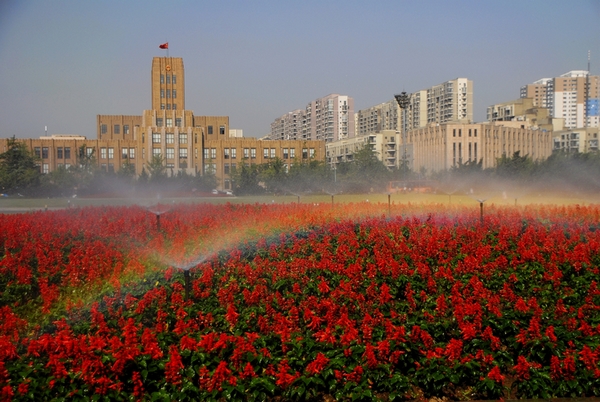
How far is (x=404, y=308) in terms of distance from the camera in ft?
25.1

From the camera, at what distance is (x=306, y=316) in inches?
269

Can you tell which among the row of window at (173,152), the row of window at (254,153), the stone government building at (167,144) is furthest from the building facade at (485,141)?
the stone government building at (167,144)

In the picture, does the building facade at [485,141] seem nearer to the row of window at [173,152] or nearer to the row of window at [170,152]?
the row of window at [173,152]

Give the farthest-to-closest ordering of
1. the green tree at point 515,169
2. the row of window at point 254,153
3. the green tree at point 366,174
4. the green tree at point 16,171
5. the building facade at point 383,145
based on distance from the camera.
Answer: the building facade at point 383,145
the row of window at point 254,153
the green tree at point 366,174
the green tree at point 515,169
the green tree at point 16,171

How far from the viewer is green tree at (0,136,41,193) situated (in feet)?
109

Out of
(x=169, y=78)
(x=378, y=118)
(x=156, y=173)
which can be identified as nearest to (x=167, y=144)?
(x=169, y=78)

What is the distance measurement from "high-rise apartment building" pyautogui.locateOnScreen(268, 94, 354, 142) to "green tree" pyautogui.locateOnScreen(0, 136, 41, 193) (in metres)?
98.8

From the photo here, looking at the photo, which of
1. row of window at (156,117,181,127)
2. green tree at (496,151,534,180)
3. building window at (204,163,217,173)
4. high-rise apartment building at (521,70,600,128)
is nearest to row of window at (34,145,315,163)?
row of window at (156,117,181,127)

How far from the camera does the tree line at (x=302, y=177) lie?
35469 millimetres

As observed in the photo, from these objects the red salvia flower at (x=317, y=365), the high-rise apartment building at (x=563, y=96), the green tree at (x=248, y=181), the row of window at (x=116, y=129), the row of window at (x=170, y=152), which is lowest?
the red salvia flower at (x=317, y=365)

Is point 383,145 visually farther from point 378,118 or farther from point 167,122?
point 378,118

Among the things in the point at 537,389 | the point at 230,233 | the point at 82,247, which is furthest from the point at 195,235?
the point at 537,389

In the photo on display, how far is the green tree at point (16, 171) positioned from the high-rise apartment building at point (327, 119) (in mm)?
98755

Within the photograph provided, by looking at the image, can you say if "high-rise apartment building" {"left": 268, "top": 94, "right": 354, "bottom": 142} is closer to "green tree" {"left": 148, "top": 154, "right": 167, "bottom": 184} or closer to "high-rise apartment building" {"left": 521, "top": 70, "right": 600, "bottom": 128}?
"high-rise apartment building" {"left": 521, "top": 70, "right": 600, "bottom": 128}
